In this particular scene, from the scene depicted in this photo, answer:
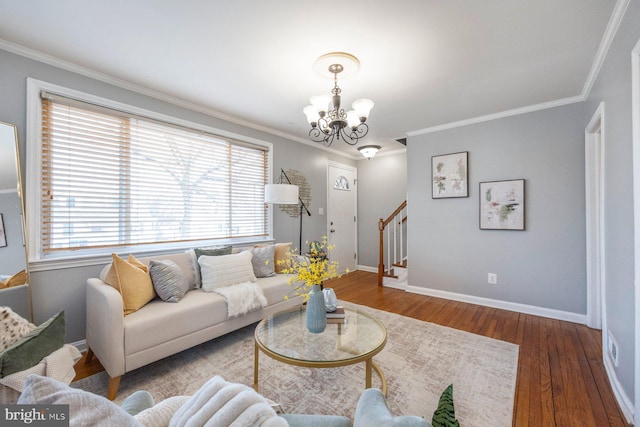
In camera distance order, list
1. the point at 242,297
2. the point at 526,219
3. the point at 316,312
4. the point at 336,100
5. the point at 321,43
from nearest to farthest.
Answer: the point at 316,312, the point at 321,43, the point at 336,100, the point at 242,297, the point at 526,219

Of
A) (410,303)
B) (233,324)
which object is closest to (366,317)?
(233,324)

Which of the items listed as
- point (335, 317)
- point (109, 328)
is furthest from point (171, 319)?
point (335, 317)

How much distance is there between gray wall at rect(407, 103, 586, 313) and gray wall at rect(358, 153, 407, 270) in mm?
1052

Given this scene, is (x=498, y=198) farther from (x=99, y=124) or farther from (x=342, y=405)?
(x=99, y=124)

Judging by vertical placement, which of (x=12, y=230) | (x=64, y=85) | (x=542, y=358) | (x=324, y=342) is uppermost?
(x=64, y=85)

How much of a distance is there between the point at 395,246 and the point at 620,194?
3.21 meters

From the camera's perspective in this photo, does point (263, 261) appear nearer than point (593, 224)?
No

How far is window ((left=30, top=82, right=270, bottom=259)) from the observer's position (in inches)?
86.8

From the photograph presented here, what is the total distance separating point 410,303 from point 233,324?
7.69 feet

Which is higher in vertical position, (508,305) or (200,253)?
(200,253)

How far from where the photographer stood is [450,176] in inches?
145

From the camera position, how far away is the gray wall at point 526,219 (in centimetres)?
290

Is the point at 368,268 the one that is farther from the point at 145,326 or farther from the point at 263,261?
the point at 145,326

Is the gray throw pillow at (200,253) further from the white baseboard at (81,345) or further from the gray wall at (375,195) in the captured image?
the gray wall at (375,195)
